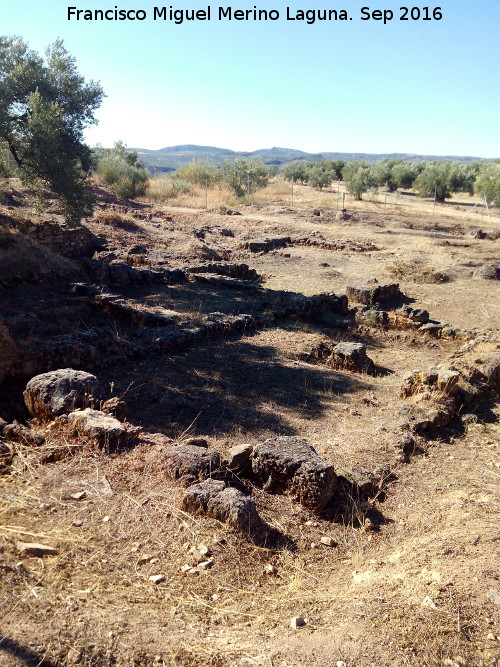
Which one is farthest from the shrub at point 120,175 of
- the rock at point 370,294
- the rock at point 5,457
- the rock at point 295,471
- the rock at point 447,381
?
the rock at point 295,471

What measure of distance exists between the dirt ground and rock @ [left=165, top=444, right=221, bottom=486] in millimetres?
148

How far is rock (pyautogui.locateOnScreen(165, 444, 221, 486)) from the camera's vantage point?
15.5 ft

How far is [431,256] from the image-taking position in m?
20.0

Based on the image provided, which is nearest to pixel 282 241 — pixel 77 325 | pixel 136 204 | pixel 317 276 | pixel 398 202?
pixel 317 276

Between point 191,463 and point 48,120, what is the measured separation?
12148mm

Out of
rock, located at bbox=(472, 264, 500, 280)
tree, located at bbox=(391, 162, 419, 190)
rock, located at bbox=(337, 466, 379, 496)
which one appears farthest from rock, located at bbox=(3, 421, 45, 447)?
tree, located at bbox=(391, 162, 419, 190)

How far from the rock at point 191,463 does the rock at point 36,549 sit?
131 centimetres

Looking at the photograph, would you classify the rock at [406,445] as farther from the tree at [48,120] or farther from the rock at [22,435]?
the tree at [48,120]

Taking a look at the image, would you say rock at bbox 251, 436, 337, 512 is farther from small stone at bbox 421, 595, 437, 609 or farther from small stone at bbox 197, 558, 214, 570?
small stone at bbox 421, 595, 437, 609

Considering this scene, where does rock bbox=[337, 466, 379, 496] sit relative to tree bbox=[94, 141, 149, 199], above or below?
below

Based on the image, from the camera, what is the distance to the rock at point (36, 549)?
138 inches

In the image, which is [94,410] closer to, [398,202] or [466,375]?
[466,375]

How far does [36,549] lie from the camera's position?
11.5 feet

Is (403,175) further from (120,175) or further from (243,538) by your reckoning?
(243,538)
